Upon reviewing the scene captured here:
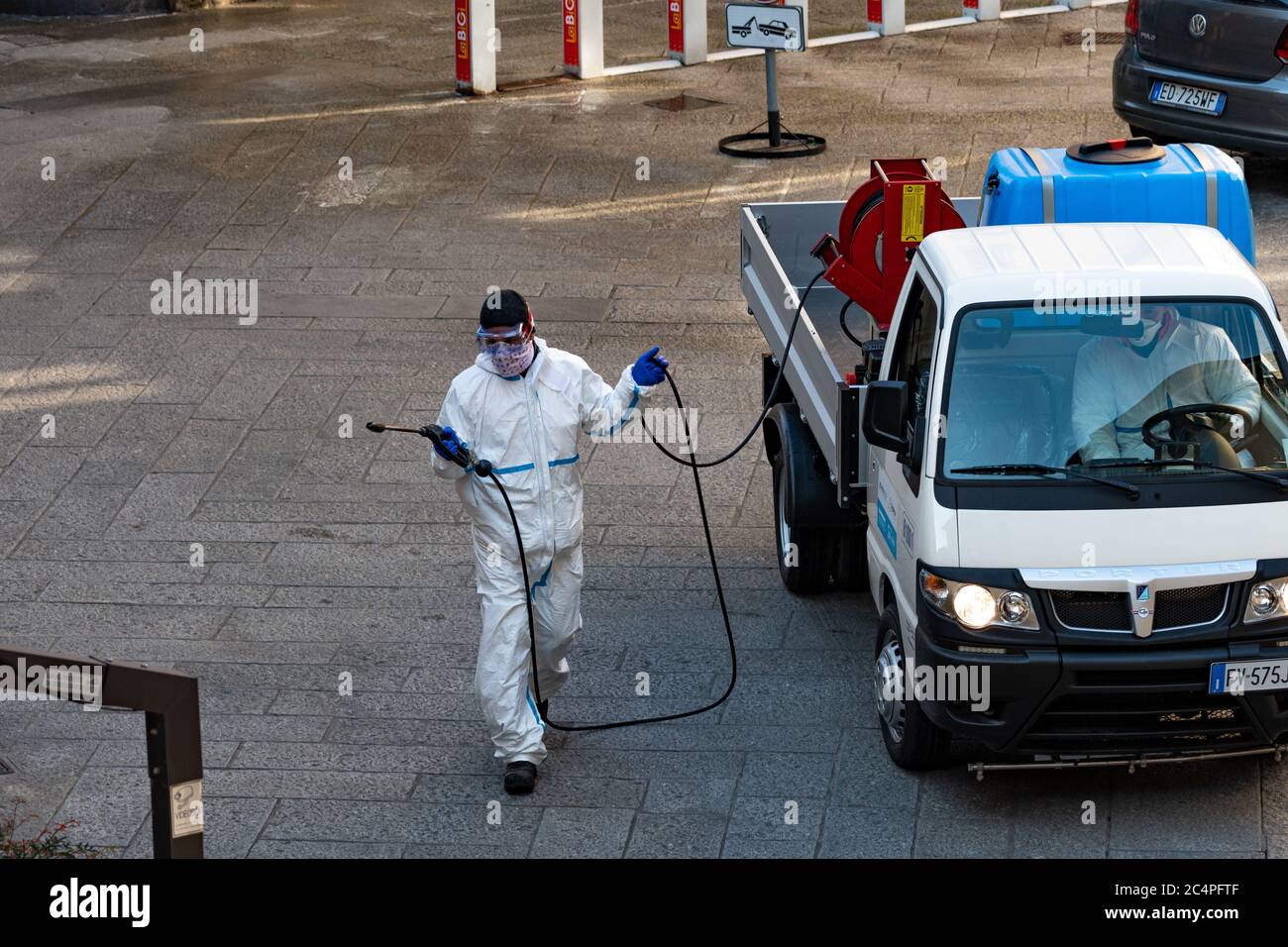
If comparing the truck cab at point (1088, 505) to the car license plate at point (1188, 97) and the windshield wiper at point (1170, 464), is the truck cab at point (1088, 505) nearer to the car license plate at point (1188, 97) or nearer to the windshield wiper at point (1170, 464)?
the windshield wiper at point (1170, 464)

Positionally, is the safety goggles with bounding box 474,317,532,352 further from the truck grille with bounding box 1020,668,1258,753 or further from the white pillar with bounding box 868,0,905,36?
the white pillar with bounding box 868,0,905,36

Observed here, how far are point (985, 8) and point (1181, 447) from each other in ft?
49.1

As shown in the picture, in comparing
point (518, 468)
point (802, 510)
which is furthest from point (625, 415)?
point (802, 510)

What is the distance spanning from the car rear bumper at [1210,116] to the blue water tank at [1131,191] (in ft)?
19.2

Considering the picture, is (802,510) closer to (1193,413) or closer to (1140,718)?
(1193,413)

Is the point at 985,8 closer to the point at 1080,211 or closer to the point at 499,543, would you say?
the point at 1080,211

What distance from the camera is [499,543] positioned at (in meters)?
6.95

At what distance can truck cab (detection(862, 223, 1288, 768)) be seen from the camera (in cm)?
619

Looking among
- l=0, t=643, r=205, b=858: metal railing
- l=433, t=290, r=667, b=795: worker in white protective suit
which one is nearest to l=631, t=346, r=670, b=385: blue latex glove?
l=433, t=290, r=667, b=795: worker in white protective suit

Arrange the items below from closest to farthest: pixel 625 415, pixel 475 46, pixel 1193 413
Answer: pixel 1193 413, pixel 625 415, pixel 475 46

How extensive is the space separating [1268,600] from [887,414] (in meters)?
1.50

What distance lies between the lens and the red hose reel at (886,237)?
814 cm

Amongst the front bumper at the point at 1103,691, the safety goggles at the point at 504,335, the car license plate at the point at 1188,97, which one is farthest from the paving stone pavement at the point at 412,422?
the safety goggles at the point at 504,335

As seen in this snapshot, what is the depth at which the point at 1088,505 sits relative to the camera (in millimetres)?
6273
